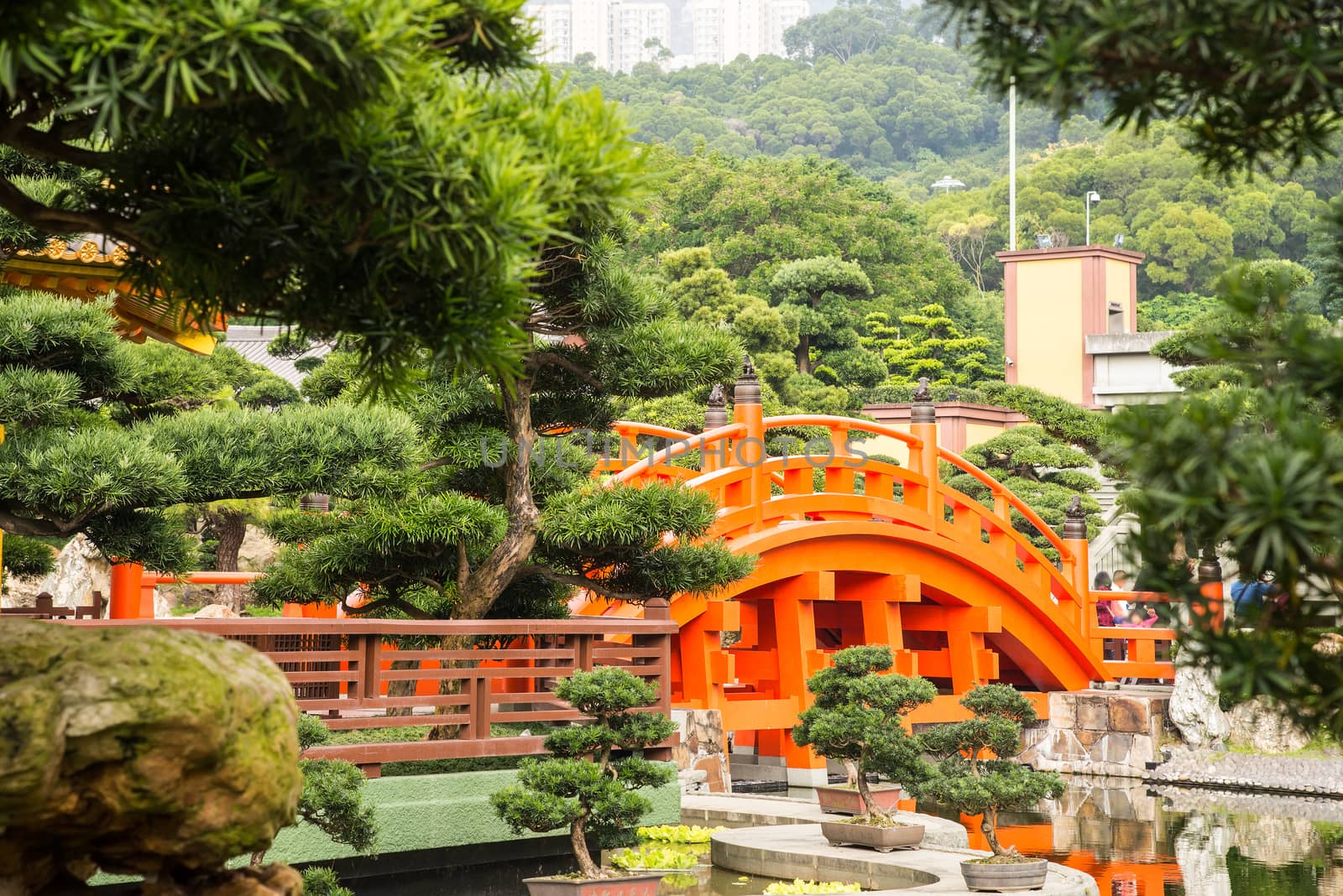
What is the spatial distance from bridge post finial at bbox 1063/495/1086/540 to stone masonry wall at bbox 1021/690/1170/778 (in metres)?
1.83

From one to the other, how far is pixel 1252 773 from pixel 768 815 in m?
6.82

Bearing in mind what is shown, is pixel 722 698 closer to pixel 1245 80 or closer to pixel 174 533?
pixel 174 533

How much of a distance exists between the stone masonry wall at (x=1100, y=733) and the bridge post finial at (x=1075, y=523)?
71.9 inches

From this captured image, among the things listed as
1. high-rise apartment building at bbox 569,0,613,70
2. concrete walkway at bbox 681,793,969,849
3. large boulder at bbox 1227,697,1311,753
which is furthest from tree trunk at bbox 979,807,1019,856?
high-rise apartment building at bbox 569,0,613,70

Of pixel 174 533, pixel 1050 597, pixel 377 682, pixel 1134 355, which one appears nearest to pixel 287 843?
pixel 377 682

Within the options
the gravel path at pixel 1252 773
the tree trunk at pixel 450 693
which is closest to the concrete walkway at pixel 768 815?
the tree trunk at pixel 450 693

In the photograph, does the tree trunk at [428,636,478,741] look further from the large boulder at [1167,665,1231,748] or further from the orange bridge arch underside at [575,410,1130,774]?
the large boulder at [1167,665,1231,748]

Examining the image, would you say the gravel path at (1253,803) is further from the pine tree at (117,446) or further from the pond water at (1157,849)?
the pine tree at (117,446)

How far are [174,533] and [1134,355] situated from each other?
21112mm

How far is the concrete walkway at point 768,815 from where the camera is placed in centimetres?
1050

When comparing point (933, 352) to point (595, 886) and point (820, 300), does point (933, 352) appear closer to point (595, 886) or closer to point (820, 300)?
point (820, 300)

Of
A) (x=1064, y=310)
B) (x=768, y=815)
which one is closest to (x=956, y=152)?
(x=1064, y=310)

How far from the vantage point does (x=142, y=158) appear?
3.22 meters

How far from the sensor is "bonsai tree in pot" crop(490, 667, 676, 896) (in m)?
6.95
